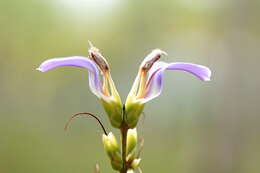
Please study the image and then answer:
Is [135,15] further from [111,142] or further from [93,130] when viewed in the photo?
[111,142]

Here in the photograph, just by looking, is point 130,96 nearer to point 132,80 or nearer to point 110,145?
point 110,145

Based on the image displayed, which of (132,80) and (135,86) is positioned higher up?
(135,86)

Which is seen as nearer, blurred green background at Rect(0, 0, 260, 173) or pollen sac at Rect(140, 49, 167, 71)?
pollen sac at Rect(140, 49, 167, 71)

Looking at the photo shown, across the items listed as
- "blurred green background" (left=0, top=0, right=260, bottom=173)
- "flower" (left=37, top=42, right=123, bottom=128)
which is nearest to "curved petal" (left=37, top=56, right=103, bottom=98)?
"flower" (left=37, top=42, right=123, bottom=128)

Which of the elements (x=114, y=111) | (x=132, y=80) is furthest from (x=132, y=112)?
(x=132, y=80)

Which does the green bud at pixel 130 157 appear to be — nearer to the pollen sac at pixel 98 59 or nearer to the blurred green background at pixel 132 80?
the pollen sac at pixel 98 59

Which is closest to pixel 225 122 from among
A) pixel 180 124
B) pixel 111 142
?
pixel 180 124

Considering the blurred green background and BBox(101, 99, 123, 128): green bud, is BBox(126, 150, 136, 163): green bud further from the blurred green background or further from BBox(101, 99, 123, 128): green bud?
the blurred green background
